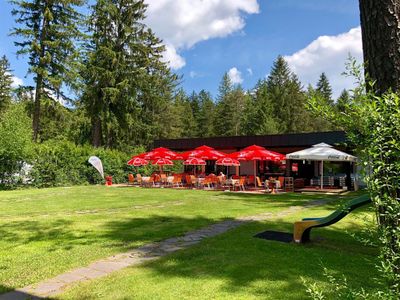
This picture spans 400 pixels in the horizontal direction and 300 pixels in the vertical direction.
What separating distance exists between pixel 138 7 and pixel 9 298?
109 ft

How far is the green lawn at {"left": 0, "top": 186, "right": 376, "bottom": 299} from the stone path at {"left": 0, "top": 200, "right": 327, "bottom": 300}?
0.20 m

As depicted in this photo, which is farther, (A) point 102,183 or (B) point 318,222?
(A) point 102,183

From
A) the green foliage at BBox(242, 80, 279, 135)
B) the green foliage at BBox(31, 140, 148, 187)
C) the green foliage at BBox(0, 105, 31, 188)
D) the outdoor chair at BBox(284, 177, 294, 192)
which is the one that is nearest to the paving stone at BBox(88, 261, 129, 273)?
the outdoor chair at BBox(284, 177, 294, 192)

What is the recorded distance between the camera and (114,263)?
5.47 m

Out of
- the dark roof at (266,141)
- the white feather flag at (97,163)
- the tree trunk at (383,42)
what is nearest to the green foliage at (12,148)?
the white feather flag at (97,163)

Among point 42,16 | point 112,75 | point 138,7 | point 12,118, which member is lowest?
point 12,118

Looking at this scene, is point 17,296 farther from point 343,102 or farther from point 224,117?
point 224,117

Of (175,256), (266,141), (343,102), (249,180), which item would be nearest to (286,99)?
(266,141)

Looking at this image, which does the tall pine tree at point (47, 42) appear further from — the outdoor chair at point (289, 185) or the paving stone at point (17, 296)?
the paving stone at point (17, 296)

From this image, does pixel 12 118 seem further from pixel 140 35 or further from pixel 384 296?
pixel 384 296

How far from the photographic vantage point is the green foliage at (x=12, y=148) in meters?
19.8

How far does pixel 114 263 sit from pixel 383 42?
15.2ft

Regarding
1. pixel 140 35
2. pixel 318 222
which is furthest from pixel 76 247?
pixel 140 35

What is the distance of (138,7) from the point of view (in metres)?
33.3
